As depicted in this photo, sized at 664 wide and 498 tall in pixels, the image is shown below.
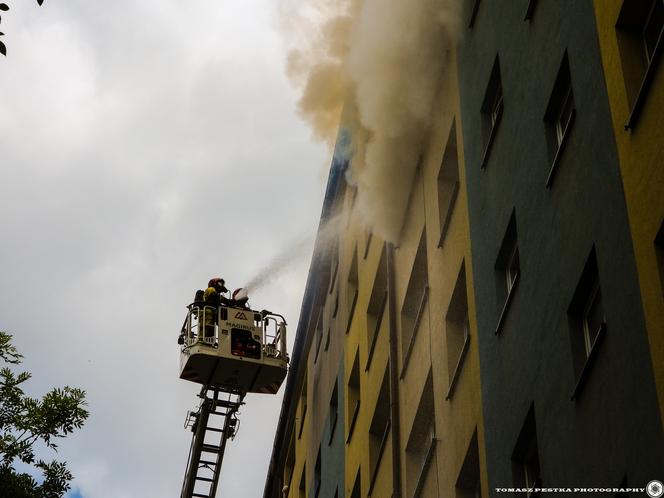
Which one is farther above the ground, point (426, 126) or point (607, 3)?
point (426, 126)

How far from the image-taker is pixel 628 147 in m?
11.4

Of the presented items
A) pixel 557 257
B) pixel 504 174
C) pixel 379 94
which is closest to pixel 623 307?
pixel 557 257

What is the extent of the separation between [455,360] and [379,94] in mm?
6319

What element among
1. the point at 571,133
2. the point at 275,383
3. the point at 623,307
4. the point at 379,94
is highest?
the point at 379,94

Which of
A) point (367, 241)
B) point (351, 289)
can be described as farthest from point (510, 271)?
point (351, 289)

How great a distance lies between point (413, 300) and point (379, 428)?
9.73ft

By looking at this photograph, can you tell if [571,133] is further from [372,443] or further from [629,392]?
[372,443]

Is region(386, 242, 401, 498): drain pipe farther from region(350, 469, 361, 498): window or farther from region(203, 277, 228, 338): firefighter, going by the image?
region(203, 277, 228, 338): firefighter

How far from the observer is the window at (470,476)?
51.6ft

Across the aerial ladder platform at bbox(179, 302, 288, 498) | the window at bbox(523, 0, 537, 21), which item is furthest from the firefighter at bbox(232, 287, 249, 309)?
the window at bbox(523, 0, 537, 21)

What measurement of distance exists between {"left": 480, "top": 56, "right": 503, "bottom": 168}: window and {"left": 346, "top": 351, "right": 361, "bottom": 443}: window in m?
9.11

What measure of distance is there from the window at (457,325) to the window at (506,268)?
66.2 inches

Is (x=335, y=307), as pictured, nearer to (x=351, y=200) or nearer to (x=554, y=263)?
(x=351, y=200)

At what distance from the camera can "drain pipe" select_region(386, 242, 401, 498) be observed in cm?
1973
